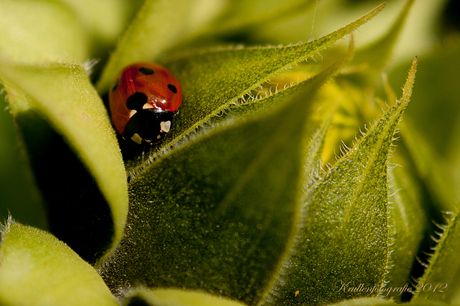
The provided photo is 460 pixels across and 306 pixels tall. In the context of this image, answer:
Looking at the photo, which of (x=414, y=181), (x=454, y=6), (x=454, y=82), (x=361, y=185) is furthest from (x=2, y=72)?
(x=454, y=6)

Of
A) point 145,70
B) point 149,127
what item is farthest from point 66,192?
point 145,70

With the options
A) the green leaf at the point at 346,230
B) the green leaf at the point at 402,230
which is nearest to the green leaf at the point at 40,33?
the green leaf at the point at 346,230

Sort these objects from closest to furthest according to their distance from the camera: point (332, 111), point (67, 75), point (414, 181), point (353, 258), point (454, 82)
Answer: point (67, 75) → point (353, 258) → point (332, 111) → point (414, 181) → point (454, 82)

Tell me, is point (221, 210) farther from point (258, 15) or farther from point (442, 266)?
point (258, 15)

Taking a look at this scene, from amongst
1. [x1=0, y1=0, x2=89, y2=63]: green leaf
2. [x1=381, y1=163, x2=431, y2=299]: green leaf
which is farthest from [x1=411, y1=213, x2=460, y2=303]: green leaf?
[x1=0, y1=0, x2=89, y2=63]: green leaf

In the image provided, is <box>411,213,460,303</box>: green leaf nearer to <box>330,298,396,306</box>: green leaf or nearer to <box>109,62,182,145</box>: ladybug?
<box>330,298,396,306</box>: green leaf

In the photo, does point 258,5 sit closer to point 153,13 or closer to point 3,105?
point 153,13
